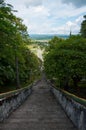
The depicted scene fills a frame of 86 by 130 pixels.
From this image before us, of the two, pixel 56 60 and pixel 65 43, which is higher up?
pixel 65 43

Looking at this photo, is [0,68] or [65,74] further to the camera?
[65,74]

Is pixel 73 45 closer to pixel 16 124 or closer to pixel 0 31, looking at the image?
pixel 0 31

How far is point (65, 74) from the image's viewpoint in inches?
761

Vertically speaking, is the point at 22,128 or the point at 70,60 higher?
the point at 70,60

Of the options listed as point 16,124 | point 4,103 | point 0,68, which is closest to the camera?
point 16,124

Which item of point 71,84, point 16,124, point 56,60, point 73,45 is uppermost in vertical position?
point 73,45

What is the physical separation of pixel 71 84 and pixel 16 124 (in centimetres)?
1896

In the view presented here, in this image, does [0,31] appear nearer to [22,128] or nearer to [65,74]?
[22,128]

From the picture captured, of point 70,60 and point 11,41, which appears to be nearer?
point 11,41

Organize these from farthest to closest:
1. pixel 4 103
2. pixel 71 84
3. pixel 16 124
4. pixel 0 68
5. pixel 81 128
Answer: pixel 71 84, pixel 0 68, pixel 4 103, pixel 16 124, pixel 81 128

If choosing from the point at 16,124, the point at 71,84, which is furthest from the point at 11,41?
the point at 71,84

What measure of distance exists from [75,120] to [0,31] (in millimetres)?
6227

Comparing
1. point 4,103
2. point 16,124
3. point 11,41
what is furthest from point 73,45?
point 16,124

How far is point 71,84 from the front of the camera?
27000 mm
